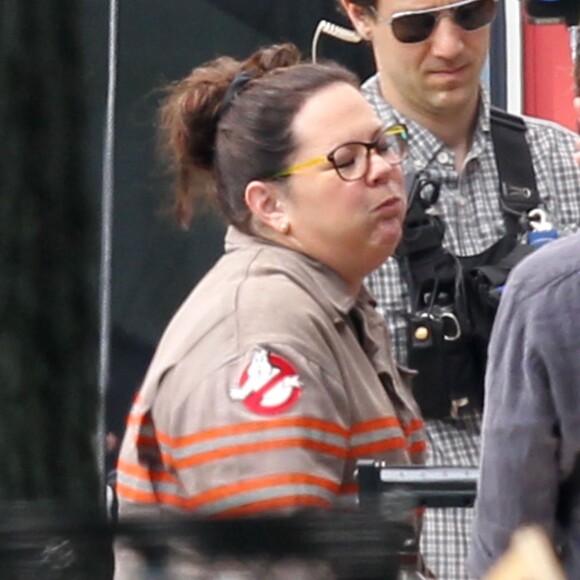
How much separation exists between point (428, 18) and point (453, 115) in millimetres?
174

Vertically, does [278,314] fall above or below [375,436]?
above

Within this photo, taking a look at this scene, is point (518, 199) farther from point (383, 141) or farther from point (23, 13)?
point (23, 13)

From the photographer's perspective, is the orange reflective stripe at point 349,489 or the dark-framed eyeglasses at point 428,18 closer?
the orange reflective stripe at point 349,489

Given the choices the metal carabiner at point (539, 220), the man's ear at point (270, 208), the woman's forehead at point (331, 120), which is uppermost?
the woman's forehead at point (331, 120)

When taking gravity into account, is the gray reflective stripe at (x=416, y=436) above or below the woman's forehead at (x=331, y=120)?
below

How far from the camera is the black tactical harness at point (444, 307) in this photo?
2717 millimetres

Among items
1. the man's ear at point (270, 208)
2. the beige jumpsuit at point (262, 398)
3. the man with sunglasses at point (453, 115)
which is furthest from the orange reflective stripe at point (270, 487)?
the man with sunglasses at point (453, 115)

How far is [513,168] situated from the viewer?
298 centimetres

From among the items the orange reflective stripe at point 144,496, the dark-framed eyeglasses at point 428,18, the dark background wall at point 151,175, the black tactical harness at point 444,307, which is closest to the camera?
the orange reflective stripe at point 144,496

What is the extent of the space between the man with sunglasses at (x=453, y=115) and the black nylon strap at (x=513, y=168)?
0.01 m

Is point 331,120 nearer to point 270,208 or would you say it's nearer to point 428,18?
point 270,208

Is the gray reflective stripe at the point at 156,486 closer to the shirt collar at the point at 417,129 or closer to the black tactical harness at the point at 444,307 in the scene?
the black tactical harness at the point at 444,307

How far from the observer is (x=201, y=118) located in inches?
101

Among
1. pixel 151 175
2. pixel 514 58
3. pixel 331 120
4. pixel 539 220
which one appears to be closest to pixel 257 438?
pixel 331 120
